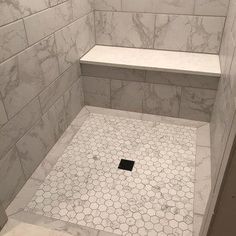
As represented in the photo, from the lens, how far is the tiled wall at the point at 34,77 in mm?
1379

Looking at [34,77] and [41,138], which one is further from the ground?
[34,77]

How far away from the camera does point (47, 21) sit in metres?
1.65

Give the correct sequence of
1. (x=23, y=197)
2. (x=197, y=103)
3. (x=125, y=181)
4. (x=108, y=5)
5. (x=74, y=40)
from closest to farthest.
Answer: (x=23, y=197) < (x=125, y=181) < (x=74, y=40) < (x=197, y=103) < (x=108, y=5)

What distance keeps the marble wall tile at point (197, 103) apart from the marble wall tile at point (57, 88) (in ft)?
3.08

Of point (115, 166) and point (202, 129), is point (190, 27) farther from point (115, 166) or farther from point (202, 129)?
point (115, 166)

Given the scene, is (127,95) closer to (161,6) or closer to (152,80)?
(152,80)

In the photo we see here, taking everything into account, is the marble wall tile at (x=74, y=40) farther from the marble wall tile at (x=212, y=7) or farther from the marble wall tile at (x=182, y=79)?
the marble wall tile at (x=212, y=7)

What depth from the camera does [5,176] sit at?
1469 millimetres

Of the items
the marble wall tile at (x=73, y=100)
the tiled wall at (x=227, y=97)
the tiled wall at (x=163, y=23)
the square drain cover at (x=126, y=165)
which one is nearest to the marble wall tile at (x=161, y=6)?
the tiled wall at (x=163, y=23)

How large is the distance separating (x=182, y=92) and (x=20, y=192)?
1460 mm

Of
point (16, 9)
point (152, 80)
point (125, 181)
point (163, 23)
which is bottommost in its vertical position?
point (125, 181)

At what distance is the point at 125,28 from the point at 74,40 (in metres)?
0.56

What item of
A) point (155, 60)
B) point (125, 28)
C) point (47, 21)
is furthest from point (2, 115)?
point (125, 28)

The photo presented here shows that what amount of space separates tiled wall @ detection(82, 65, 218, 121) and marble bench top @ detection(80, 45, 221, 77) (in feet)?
0.21
